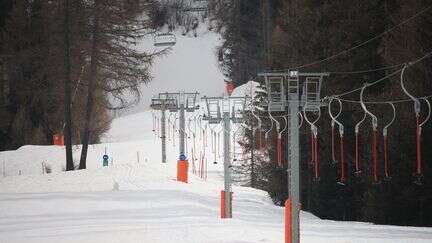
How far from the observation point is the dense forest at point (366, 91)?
19.4 m

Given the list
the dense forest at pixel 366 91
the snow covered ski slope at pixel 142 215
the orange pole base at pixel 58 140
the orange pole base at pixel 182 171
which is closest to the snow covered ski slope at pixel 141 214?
the snow covered ski slope at pixel 142 215

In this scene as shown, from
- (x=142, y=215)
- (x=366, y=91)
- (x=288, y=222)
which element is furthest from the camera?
(x=366, y=91)

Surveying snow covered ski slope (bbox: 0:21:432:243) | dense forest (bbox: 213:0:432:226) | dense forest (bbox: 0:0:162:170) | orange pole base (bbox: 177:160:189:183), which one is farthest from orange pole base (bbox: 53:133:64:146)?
orange pole base (bbox: 177:160:189:183)

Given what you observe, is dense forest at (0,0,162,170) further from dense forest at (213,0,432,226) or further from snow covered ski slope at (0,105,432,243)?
dense forest at (213,0,432,226)

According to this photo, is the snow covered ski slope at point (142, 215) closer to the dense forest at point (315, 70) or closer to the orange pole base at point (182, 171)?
the orange pole base at point (182, 171)

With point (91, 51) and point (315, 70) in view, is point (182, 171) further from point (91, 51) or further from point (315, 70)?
point (91, 51)

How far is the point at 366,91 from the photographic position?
2456 cm

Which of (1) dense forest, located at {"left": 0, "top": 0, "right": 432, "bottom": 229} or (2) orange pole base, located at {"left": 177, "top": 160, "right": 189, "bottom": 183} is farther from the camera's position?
(2) orange pole base, located at {"left": 177, "top": 160, "right": 189, "bottom": 183}

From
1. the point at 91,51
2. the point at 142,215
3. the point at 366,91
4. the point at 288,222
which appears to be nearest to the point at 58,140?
the point at 91,51

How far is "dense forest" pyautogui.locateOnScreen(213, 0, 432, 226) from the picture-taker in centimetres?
1936

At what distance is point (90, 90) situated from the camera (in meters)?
30.4

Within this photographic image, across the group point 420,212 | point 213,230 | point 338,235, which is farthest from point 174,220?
point 420,212

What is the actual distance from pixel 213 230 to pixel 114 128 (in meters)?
48.7

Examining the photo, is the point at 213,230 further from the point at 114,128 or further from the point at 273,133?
the point at 114,128
